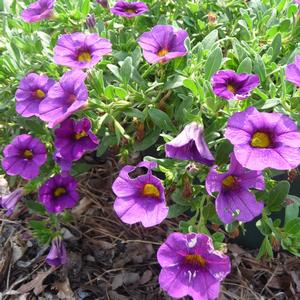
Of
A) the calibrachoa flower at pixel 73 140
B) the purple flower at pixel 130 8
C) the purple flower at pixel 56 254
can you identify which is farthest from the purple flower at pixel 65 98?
the purple flower at pixel 56 254

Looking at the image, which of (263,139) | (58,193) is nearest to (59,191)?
(58,193)

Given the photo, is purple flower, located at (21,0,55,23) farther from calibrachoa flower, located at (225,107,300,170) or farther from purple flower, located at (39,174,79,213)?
calibrachoa flower, located at (225,107,300,170)

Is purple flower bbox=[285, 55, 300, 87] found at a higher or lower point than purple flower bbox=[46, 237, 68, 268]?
higher

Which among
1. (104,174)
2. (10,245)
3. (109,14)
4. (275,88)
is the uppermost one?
(275,88)

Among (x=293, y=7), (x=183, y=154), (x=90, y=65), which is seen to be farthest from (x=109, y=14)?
(x=183, y=154)

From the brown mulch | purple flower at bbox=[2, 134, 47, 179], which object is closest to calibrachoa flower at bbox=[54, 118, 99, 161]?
purple flower at bbox=[2, 134, 47, 179]

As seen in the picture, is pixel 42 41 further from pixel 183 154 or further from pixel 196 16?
pixel 183 154

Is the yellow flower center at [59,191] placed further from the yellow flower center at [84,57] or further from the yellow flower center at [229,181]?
the yellow flower center at [229,181]
